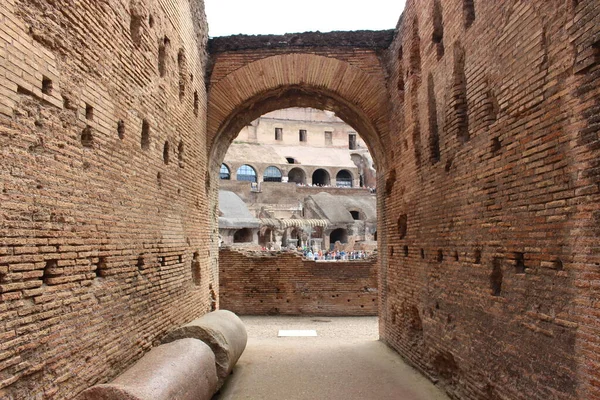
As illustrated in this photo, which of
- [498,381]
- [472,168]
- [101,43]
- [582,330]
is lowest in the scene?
[498,381]

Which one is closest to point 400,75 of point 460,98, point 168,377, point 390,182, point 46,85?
point 390,182

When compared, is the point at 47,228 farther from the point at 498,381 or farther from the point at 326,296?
the point at 326,296

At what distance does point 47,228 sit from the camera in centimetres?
365

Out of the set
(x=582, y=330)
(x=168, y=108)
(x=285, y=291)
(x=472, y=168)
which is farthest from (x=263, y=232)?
(x=582, y=330)

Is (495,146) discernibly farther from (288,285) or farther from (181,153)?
(288,285)

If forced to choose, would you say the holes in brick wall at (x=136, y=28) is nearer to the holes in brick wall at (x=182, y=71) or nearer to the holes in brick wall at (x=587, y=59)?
the holes in brick wall at (x=182, y=71)

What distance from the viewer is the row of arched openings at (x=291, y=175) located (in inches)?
1689

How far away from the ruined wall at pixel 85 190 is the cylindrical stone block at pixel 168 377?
256mm

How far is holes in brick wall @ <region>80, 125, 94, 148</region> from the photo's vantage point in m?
4.45

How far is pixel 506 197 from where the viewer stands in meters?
4.54

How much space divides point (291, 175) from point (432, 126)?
41.5m

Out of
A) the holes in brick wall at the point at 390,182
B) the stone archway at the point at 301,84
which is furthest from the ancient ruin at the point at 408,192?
the stone archway at the point at 301,84

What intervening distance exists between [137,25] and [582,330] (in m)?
5.85

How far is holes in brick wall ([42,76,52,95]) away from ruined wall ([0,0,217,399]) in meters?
0.01
